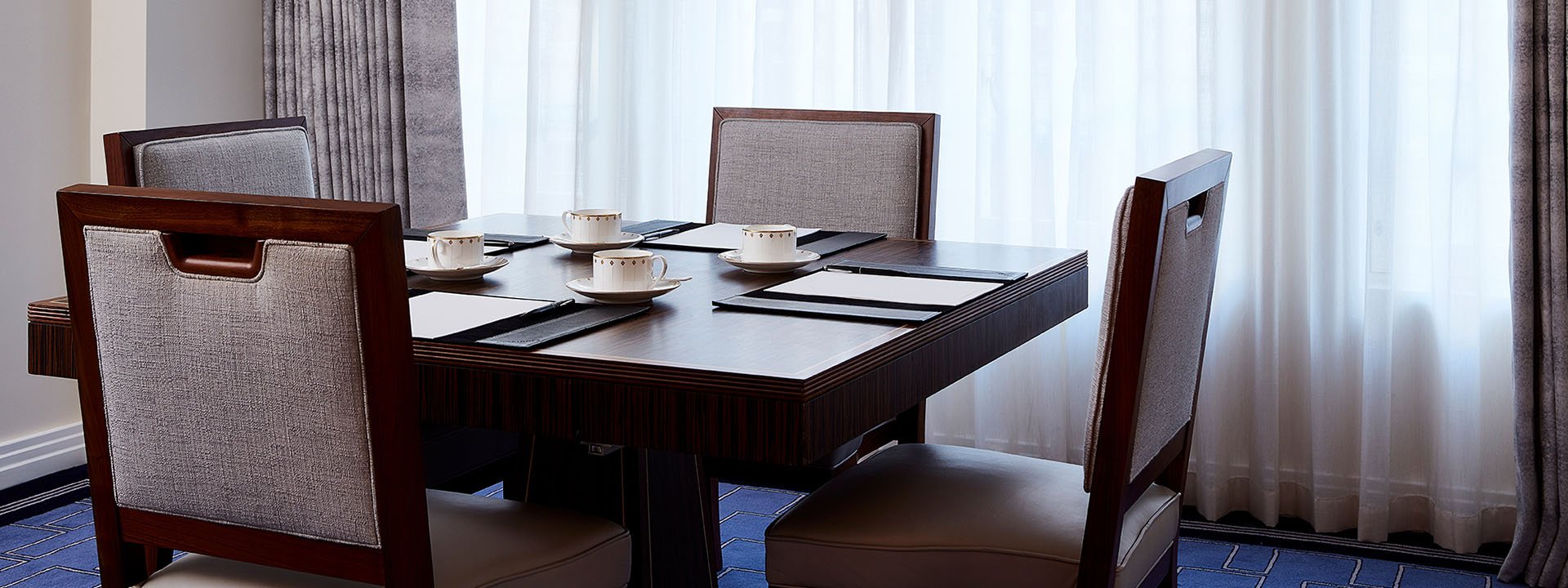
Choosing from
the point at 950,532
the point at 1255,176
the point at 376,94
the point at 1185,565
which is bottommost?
the point at 1185,565

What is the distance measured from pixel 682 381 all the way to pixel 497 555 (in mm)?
360

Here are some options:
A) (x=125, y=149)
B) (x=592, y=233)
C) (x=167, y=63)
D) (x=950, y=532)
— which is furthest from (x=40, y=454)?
(x=950, y=532)

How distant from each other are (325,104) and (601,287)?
234 centimetres

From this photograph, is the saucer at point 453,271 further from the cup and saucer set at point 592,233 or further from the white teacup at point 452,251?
the cup and saucer set at point 592,233

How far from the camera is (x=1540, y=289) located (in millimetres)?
2637

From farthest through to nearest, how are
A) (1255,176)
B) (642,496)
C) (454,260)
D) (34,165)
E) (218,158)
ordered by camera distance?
(34,165) → (1255,176) → (218,158) → (454,260) → (642,496)

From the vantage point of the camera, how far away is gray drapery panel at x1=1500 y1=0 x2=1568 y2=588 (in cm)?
256

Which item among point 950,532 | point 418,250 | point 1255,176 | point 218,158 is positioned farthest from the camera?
point 1255,176

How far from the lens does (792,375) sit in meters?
1.33

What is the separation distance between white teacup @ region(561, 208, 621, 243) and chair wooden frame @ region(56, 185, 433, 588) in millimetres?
892

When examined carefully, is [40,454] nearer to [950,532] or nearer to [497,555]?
[497,555]

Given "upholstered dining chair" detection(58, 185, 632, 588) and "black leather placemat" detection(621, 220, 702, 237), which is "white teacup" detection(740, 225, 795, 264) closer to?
"black leather placemat" detection(621, 220, 702, 237)

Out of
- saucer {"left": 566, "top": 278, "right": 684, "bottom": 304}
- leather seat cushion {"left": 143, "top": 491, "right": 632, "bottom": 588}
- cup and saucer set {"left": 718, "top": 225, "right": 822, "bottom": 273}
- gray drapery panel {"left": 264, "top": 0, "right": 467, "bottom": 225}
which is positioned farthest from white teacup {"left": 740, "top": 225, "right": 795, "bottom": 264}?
gray drapery panel {"left": 264, "top": 0, "right": 467, "bottom": 225}

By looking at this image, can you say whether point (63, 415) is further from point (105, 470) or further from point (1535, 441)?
point (1535, 441)
